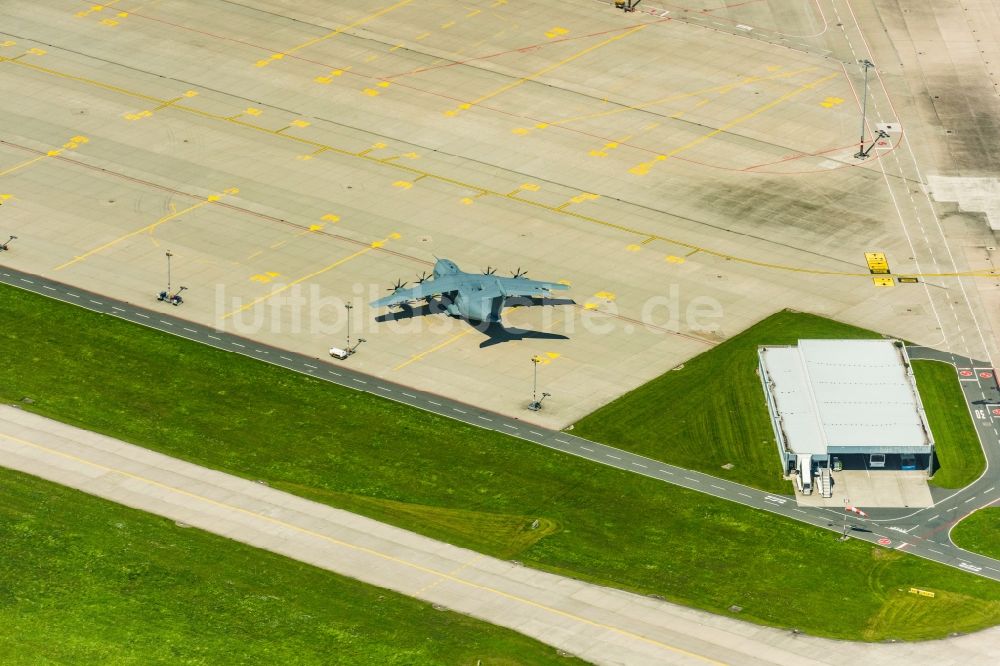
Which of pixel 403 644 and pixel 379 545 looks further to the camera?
pixel 379 545

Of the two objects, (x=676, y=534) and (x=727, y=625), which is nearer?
(x=727, y=625)

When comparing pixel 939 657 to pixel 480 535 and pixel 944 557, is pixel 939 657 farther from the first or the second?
pixel 480 535

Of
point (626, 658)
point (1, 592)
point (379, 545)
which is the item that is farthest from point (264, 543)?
point (626, 658)

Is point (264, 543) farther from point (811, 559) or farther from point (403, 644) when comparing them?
point (811, 559)

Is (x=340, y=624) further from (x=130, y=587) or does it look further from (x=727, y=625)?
(x=727, y=625)

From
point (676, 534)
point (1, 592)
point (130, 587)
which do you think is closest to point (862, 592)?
point (676, 534)
